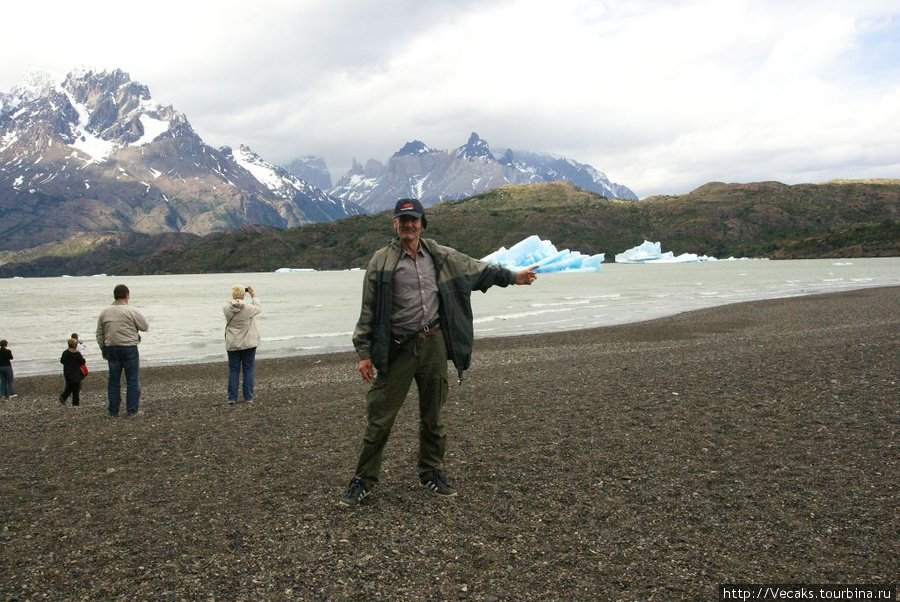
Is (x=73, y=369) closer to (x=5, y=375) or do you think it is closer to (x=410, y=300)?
(x=5, y=375)

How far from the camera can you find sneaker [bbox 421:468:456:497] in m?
6.25

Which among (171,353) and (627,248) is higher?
(627,248)

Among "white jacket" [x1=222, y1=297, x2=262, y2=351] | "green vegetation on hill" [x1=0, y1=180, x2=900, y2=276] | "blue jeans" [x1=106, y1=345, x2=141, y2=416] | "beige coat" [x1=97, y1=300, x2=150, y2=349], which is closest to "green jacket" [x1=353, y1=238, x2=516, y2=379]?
"beige coat" [x1=97, y1=300, x2=150, y2=349]

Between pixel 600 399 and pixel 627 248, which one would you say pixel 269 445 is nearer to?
pixel 600 399

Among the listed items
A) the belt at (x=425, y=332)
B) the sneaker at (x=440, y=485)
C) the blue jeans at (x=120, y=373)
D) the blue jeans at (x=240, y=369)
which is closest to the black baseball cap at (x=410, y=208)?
the belt at (x=425, y=332)

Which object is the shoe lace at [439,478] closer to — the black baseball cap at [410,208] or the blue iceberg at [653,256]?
the black baseball cap at [410,208]

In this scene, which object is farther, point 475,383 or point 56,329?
point 56,329

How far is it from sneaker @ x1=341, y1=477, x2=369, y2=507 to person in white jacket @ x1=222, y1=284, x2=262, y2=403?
6.68 m

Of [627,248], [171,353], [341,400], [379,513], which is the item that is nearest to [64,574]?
[379,513]

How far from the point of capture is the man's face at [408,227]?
19.1 ft

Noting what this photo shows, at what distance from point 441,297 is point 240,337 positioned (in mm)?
7394

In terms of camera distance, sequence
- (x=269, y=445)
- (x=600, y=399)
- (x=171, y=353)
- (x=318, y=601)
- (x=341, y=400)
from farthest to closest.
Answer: (x=171, y=353), (x=341, y=400), (x=600, y=399), (x=269, y=445), (x=318, y=601)

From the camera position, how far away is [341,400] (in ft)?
40.4

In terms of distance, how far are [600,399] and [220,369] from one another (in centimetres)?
1304
